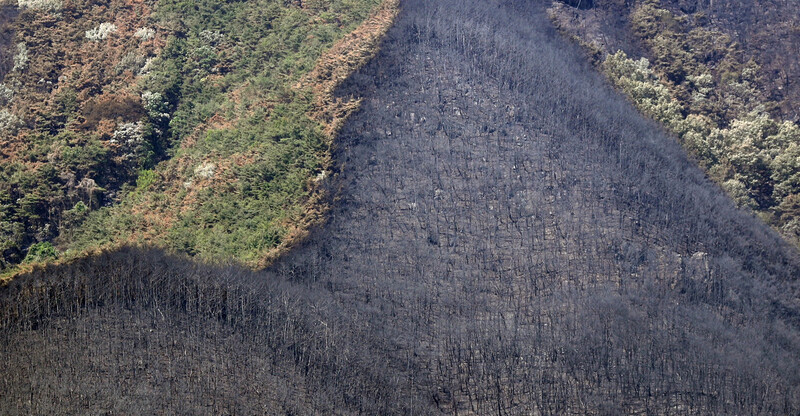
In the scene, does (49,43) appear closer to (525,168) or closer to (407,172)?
(407,172)

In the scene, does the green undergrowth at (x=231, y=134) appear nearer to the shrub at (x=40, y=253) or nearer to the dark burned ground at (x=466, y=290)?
the shrub at (x=40, y=253)

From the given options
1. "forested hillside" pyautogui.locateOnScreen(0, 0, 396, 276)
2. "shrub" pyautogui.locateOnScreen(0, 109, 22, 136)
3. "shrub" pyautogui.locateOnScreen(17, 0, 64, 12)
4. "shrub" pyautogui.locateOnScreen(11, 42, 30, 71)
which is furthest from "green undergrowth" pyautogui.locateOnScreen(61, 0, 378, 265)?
"shrub" pyautogui.locateOnScreen(11, 42, 30, 71)

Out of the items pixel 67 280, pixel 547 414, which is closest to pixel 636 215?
pixel 547 414

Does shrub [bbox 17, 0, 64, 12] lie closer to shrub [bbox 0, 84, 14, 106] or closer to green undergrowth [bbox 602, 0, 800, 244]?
shrub [bbox 0, 84, 14, 106]

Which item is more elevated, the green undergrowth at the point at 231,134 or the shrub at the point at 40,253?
the green undergrowth at the point at 231,134

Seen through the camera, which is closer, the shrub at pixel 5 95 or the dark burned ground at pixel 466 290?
the dark burned ground at pixel 466 290

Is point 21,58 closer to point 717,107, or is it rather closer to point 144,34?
point 144,34

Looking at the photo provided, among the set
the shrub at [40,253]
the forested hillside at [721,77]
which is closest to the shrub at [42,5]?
the shrub at [40,253]

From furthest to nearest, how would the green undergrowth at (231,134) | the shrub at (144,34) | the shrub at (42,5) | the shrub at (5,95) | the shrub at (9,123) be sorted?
the shrub at (42,5)
the shrub at (144,34)
the shrub at (5,95)
the shrub at (9,123)
the green undergrowth at (231,134)
